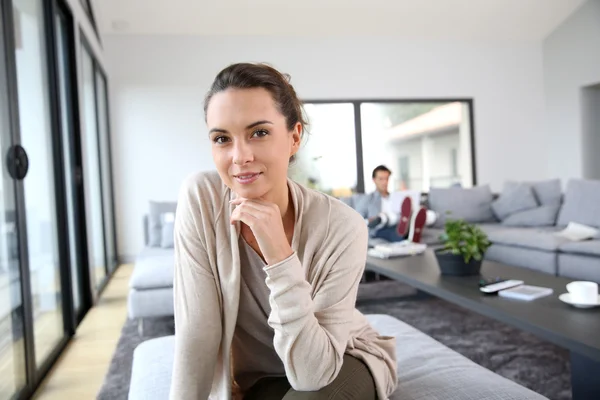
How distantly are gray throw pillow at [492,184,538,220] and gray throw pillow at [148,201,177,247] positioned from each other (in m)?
3.21

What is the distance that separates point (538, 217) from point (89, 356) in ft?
12.7

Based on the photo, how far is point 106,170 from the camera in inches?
221

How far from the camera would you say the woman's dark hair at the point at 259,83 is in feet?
3.27

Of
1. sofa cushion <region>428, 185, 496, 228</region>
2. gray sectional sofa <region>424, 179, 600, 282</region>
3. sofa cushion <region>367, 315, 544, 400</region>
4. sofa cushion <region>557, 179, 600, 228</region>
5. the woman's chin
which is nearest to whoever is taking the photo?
the woman's chin

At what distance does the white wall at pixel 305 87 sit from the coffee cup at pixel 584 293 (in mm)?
A: 4920

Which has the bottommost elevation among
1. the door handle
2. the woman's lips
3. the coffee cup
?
the coffee cup

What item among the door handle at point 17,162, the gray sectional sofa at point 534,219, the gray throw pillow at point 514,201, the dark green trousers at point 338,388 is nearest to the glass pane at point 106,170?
the door handle at point 17,162

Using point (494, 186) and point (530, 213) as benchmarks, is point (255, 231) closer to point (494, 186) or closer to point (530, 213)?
point (530, 213)

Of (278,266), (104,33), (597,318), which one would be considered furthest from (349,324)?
(104,33)

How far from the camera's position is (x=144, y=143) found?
6.01 metres

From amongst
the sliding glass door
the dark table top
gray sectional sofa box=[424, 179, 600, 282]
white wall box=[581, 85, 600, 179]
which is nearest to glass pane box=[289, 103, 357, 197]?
gray sectional sofa box=[424, 179, 600, 282]

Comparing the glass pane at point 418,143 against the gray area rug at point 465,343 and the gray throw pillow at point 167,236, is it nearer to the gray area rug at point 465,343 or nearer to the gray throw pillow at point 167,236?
the gray throw pillow at point 167,236

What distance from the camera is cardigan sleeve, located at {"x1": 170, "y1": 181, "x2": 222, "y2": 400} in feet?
3.43

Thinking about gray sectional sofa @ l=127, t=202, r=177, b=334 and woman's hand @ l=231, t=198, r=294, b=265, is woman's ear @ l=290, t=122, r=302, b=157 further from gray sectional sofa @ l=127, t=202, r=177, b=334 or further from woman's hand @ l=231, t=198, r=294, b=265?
gray sectional sofa @ l=127, t=202, r=177, b=334
